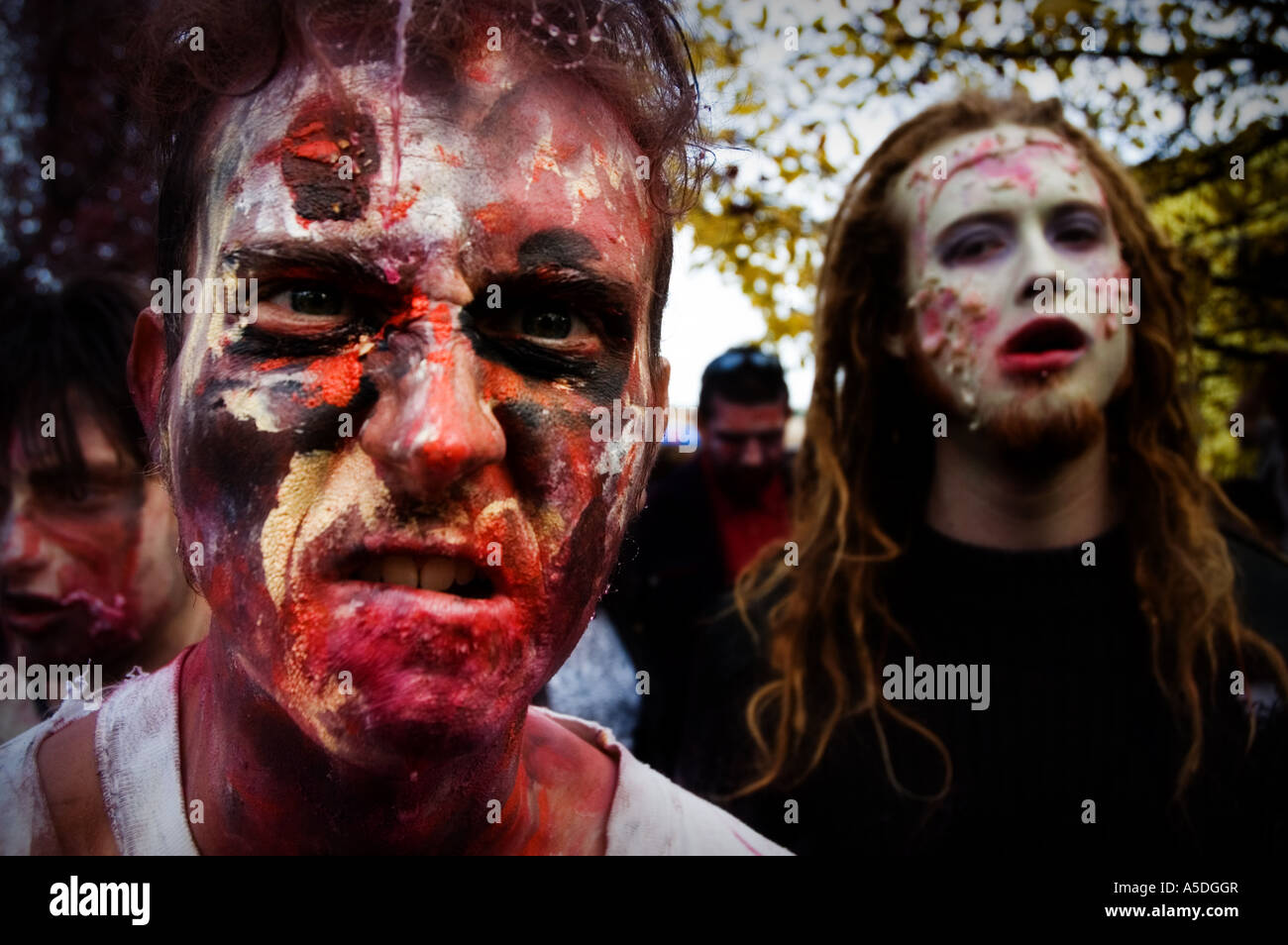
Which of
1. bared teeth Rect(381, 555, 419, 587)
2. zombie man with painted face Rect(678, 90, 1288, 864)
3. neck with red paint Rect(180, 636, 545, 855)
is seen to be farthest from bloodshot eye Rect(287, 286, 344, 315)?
zombie man with painted face Rect(678, 90, 1288, 864)

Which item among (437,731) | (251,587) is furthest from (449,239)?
(437,731)

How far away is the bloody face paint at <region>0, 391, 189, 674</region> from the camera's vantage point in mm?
2137

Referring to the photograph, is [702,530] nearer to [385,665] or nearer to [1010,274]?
[1010,274]

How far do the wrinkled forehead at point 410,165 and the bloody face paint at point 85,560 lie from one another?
1.00m

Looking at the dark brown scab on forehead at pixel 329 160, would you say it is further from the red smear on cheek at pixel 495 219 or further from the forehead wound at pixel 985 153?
the forehead wound at pixel 985 153

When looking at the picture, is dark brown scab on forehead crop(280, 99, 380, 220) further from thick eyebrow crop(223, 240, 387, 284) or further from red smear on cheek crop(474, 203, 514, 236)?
red smear on cheek crop(474, 203, 514, 236)

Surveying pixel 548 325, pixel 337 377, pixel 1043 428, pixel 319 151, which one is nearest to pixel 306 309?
pixel 337 377

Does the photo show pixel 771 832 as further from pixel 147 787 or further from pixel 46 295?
pixel 46 295

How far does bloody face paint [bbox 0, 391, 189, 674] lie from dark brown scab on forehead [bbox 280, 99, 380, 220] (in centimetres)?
121

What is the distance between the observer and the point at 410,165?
54.0 inches

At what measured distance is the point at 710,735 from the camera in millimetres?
2826

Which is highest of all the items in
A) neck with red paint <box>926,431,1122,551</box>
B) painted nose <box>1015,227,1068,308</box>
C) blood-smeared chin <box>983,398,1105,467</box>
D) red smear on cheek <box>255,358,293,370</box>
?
painted nose <box>1015,227,1068,308</box>

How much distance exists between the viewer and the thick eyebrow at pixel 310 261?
1.34 metres

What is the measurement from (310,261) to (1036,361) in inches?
79.8
